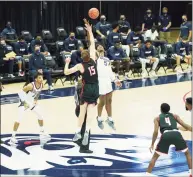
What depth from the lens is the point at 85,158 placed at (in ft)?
32.6

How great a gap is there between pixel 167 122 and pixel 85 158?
2259 mm

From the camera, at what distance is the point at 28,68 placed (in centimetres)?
1777

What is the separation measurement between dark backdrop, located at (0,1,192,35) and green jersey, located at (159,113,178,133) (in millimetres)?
13483

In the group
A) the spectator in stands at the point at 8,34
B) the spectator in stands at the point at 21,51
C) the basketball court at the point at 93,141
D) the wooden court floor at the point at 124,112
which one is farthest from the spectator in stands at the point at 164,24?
the spectator in stands at the point at 21,51

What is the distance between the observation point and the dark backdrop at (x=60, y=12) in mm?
20875

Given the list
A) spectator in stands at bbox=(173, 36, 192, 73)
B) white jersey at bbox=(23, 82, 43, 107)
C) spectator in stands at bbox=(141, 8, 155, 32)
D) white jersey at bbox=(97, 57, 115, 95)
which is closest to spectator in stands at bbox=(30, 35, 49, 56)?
spectator in stands at bbox=(173, 36, 192, 73)

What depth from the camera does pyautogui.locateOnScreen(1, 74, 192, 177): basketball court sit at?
30.6ft

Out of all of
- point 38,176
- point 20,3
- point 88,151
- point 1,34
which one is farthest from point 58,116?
point 20,3

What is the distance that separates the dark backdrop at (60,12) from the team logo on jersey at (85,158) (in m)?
10.4

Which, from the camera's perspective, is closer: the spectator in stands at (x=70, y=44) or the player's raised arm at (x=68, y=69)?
the player's raised arm at (x=68, y=69)

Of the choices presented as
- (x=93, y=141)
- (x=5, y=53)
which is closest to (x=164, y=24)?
(x=5, y=53)

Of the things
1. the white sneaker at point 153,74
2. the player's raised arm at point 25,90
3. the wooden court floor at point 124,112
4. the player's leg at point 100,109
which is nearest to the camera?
the player's raised arm at point 25,90

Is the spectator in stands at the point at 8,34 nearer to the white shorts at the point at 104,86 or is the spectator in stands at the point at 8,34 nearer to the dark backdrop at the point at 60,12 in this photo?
the dark backdrop at the point at 60,12

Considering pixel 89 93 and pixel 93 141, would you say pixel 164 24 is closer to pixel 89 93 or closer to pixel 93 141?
pixel 93 141
